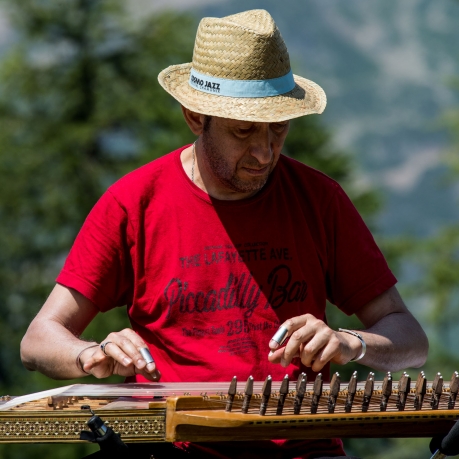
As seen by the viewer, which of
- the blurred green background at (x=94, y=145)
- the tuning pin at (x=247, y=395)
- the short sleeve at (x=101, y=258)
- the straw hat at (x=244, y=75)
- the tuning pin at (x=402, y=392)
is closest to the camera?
the tuning pin at (x=247, y=395)

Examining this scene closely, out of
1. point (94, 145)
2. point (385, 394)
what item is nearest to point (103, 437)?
point (385, 394)

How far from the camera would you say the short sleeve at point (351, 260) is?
3.45m

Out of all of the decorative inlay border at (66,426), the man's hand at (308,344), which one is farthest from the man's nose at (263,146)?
the decorative inlay border at (66,426)

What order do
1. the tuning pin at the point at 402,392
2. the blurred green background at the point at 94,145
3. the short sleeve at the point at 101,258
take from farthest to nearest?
the blurred green background at the point at 94,145, the short sleeve at the point at 101,258, the tuning pin at the point at 402,392

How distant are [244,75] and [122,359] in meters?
0.96

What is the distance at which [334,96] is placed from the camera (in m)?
62.5

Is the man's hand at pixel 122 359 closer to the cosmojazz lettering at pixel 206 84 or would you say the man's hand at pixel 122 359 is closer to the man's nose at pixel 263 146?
the man's nose at pixel 263 146

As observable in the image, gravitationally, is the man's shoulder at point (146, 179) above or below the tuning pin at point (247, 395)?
above

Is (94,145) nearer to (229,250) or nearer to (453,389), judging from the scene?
(229,250)

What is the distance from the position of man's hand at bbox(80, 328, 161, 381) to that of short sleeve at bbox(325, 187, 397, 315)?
33.3 inches

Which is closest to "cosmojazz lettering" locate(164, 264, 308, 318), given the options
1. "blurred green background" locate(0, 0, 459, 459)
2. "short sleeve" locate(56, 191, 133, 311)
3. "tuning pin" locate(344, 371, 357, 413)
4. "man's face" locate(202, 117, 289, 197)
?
"short sleeve" locate(56, 191, 133, 311)

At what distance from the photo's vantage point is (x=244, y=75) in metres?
3.23

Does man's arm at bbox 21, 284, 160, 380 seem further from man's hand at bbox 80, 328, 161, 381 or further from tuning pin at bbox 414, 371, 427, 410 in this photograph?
tuning pin at bbox 414, 371, 427, 410

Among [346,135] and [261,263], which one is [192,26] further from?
[346,135]
